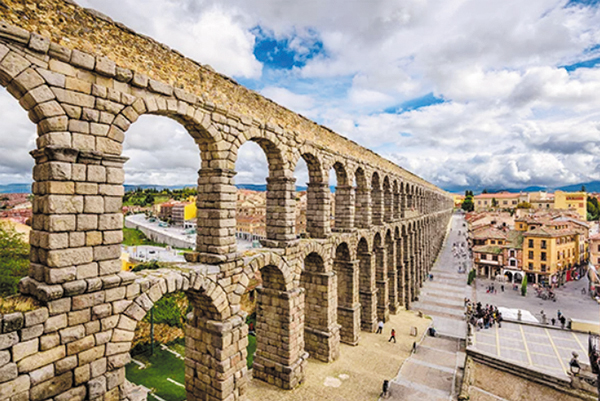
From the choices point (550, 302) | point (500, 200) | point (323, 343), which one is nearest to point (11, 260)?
point (323, 343)

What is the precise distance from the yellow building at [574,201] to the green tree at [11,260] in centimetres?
9388

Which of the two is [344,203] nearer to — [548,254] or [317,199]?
[317,199]

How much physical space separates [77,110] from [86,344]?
16.7ft

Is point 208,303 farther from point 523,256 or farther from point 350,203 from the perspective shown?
point 523,256

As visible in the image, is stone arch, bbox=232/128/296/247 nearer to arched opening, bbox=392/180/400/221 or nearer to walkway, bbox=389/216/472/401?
walkway, bbox=389/216/472/401

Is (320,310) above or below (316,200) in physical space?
below

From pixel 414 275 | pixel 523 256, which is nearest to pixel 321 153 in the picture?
pixel 414 275

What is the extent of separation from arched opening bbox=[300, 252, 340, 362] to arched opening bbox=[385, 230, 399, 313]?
427 inches

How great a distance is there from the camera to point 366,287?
74.1 feet

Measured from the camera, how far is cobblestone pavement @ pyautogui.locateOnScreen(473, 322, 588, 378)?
69.1ft

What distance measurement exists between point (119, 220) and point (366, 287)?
59.2ft

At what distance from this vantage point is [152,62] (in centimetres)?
Answer: 891

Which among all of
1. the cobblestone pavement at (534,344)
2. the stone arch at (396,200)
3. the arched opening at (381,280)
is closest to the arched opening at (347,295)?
the arched opening at (381,280)

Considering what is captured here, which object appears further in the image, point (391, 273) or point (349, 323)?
point (391, 273)
